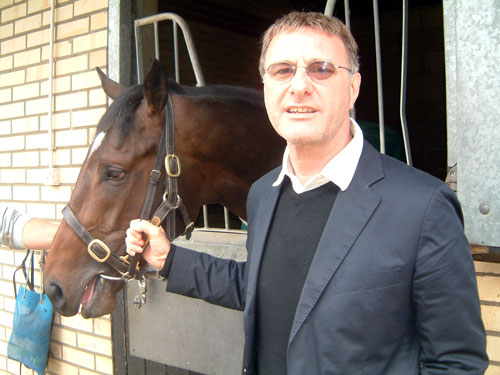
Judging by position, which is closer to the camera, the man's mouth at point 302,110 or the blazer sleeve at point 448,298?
the blazer sleeve at point 448,298

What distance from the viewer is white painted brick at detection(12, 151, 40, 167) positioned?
330 cm

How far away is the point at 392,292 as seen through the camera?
107 cm

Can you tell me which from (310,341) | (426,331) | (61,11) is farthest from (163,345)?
(61,11)

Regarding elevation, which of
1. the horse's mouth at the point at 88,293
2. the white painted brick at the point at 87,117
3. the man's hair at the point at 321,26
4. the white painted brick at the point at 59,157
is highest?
the white painted brick at the point at 87,117

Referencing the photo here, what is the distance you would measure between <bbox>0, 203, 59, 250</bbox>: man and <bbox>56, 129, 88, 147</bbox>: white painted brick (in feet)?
2.17

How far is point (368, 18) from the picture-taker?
21.6 ft

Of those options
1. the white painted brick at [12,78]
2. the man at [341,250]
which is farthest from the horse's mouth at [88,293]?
the white painted brick at [12,78]

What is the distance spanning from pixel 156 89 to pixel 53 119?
1558 mm

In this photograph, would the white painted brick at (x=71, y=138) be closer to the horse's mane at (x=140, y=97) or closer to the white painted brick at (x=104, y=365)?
the horse's mane at (x=140, y=97)

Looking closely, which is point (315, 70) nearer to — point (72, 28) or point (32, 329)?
point (72, 28)

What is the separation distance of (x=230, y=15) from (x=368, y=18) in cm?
230

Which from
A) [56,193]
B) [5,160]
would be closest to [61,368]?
[56,193]

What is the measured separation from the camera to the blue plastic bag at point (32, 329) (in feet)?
10.0

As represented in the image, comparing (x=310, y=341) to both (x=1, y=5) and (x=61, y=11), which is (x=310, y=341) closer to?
(x=61, y=11)
